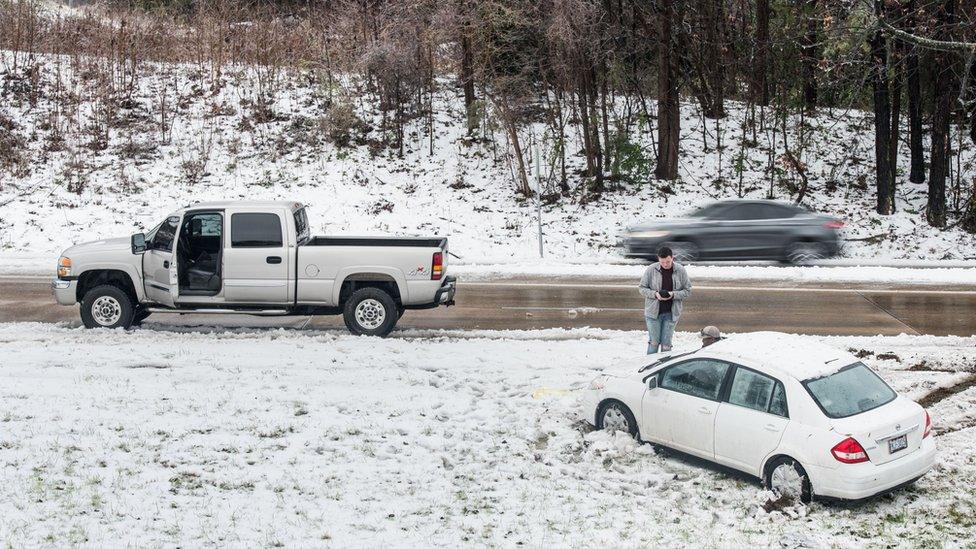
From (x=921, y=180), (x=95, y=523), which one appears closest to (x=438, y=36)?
(x=921, y=180)

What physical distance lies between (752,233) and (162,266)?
14126mm

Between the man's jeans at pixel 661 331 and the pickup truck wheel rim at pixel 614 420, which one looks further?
the man's jeans at pixel 661 331

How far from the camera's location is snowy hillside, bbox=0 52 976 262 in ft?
93.6

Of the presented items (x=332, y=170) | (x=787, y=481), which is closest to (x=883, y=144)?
(x=332, y=170)

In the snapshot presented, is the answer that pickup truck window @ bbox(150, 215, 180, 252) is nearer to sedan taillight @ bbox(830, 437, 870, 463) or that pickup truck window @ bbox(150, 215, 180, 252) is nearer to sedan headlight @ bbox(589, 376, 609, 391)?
sedan headlight @ bbox(589, 376, 609, 391)

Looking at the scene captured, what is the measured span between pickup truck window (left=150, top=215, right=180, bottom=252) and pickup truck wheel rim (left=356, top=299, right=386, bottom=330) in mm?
3062

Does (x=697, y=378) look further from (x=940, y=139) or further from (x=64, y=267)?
(x=940, y=139)

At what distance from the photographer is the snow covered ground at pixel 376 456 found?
28.5 feet

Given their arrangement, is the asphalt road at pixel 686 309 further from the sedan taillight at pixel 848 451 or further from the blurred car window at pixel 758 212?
the sedan taillight at pixel 848 451

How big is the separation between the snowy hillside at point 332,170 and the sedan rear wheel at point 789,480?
53.1 feet

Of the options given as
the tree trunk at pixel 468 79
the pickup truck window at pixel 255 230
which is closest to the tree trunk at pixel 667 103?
the tree trunk at pixel 468 79

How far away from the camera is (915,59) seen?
3069 centimetres

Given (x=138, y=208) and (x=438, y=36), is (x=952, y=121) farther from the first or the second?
(x=138, y=208)

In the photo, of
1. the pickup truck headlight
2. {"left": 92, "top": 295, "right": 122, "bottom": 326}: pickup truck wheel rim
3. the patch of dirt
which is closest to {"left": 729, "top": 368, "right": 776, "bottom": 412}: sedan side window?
the patch of dirt
